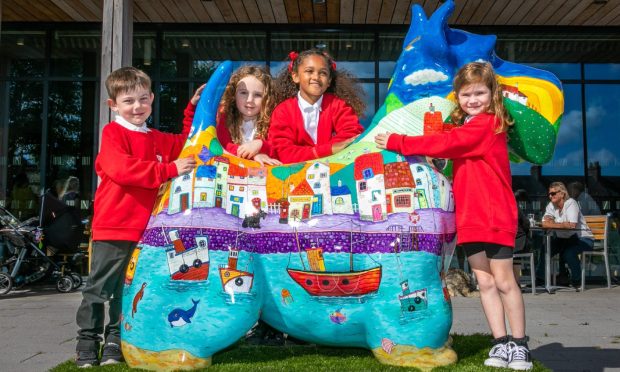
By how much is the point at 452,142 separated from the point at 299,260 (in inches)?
36.4

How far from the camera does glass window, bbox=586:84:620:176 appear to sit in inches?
422

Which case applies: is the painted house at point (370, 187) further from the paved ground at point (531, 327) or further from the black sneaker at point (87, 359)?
the paved ground at point (531, 327)

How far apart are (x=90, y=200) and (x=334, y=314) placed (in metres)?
8.35

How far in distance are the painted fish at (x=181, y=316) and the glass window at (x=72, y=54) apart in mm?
8636

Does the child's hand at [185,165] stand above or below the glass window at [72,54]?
below

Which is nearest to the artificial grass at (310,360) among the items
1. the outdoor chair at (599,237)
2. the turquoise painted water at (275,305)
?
Result: the turquoise painted water at (275,305)

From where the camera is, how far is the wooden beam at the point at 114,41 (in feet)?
23.6

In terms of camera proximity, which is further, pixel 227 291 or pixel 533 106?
pixel 533 106

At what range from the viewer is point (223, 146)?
3369 millimetres

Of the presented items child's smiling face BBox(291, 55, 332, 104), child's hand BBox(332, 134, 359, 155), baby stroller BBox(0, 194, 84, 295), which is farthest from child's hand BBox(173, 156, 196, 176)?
baby stroller BBox(0, 194, 84, 295)

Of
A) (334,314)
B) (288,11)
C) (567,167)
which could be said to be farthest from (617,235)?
(334,314)

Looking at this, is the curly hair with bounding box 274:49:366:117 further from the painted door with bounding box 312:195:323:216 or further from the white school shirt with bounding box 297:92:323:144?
the painted door with bounding box 312:195:323:216

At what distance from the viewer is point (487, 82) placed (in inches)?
122

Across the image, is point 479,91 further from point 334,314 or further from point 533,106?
point 334,314
